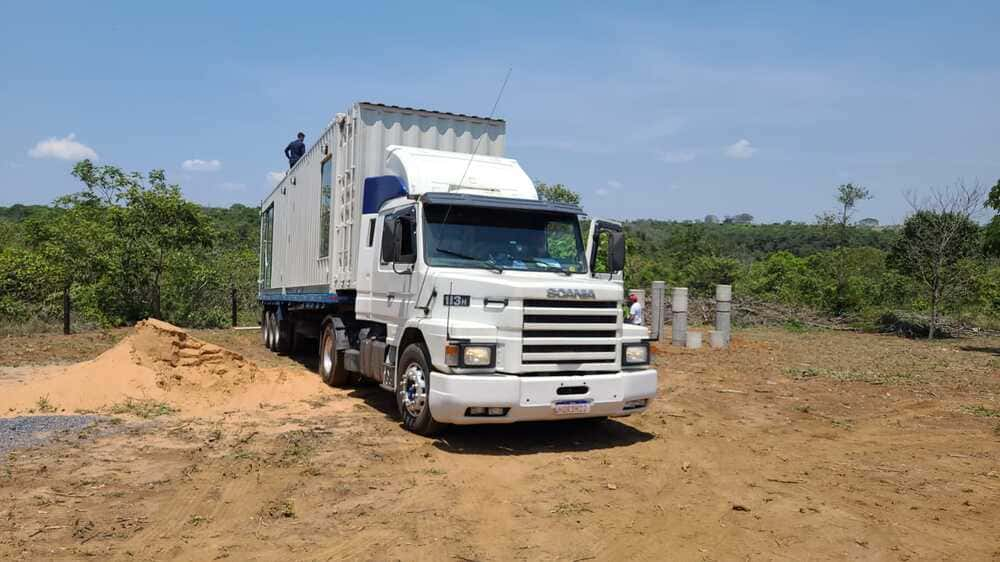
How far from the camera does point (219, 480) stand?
625 cm

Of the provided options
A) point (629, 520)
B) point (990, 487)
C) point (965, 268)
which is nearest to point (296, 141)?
point (629, 520)

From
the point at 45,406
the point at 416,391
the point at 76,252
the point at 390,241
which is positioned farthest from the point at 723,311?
the point at 76,252

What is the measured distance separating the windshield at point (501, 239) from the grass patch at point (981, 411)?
18.7 feet

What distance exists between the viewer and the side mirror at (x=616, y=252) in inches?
333

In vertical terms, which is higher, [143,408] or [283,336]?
[283,336]

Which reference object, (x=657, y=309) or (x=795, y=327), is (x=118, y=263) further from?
(x=795, y=327)

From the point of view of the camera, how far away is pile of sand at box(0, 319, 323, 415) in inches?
368

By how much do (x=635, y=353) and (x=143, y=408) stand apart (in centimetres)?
619

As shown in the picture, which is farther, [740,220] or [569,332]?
[740,220]

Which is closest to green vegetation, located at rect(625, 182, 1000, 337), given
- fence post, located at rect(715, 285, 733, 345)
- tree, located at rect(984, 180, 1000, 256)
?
tree, located at rect(984, 180, 1000, 256)

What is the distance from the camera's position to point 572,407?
7297 mm

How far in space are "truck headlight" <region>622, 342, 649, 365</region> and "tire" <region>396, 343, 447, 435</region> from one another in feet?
6.80

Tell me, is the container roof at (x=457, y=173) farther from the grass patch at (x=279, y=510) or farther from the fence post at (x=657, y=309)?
the fence post at (x=657, y=309)

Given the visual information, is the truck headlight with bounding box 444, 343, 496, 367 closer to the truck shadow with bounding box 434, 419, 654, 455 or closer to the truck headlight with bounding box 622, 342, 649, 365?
the truck shadow with bounding box 434, 419, 654, 455
